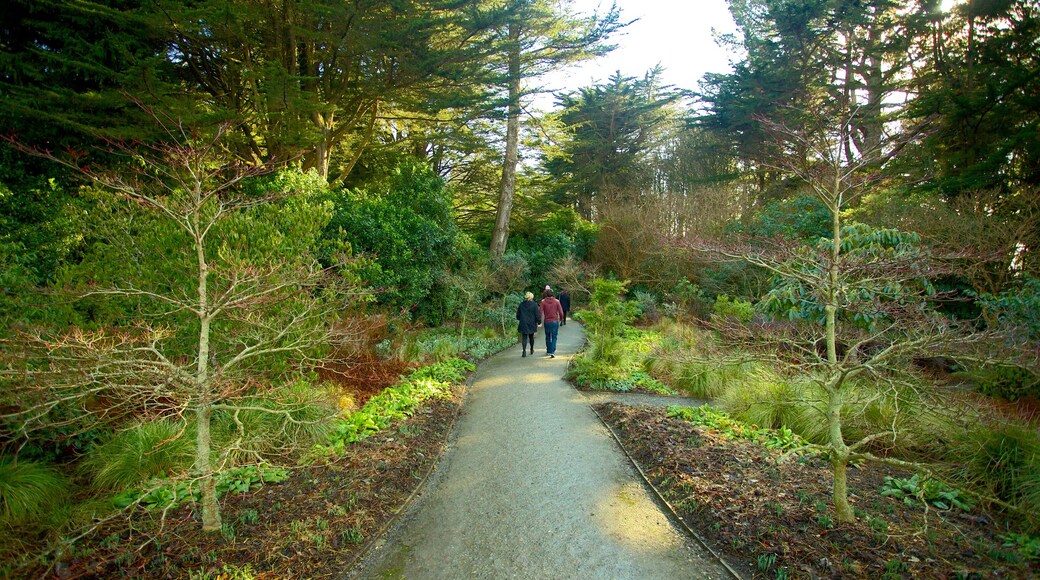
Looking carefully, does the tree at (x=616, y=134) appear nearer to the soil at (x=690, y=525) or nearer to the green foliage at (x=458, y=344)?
the green foliage at (x=458, y=344)

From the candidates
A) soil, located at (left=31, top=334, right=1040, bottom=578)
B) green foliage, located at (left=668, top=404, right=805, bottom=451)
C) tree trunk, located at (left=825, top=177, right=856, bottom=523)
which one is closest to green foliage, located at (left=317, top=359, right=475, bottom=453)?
soil, located at (left=31, top=334, right=1040, bottom=578)

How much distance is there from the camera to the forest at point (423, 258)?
3.23 metres

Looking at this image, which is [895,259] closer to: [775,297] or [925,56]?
[775,297]

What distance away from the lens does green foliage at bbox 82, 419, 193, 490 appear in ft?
13.2

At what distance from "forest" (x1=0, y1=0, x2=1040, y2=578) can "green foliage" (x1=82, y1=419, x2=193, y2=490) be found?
3 centimetres

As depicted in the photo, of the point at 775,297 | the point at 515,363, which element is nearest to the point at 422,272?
the point at 515,363

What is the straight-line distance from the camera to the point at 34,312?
15.2 ft

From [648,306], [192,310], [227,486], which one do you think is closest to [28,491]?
[227,486]

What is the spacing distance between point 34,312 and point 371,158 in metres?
15.0

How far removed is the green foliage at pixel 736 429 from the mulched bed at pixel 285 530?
3540 mm

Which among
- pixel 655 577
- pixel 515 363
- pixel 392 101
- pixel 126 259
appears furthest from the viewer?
pixel 392 101

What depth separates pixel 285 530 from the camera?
11.2 feet

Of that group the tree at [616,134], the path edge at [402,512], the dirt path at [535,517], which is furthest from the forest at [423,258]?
the tree at [616,134]

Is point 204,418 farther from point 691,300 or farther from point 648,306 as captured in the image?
point 648,306
